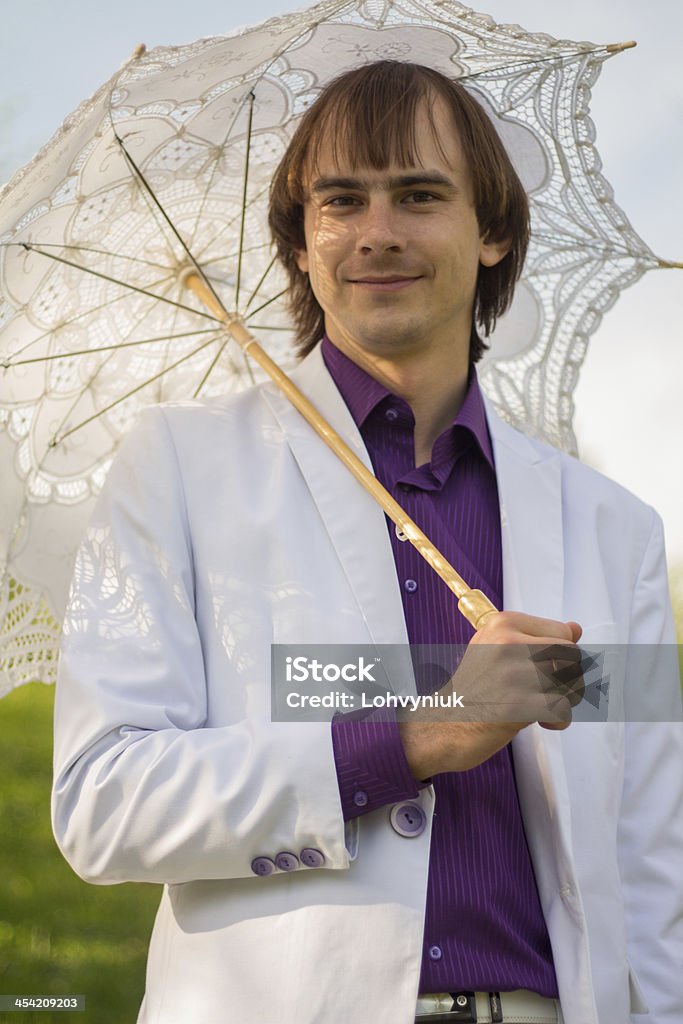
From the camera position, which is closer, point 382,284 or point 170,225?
point 382,284

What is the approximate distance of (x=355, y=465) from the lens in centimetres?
252

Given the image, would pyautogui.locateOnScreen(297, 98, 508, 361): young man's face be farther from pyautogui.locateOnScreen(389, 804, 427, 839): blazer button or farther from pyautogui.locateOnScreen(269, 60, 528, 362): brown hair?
pyautogui.locateOnScreen(389, 804, 427, 839): blazer button

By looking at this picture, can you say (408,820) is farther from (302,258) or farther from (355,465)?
(302,258)

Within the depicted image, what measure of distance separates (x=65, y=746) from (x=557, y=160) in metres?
1.98

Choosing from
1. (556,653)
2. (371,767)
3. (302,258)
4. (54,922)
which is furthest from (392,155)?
(54,922)

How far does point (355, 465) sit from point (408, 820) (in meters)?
0.73

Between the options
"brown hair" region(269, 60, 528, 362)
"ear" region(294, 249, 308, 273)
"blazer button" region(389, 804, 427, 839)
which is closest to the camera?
"blazer button" region(389, 804, 427, 839)

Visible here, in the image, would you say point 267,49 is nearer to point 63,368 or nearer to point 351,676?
point 63,368

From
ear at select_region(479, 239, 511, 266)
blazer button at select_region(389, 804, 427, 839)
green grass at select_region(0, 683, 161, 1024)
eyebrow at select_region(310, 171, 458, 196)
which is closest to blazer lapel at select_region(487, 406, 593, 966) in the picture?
blazer button at select_region(389, 804, 427, 839)

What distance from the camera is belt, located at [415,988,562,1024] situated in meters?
2.07

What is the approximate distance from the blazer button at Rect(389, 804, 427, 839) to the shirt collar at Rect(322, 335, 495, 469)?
2.91ft

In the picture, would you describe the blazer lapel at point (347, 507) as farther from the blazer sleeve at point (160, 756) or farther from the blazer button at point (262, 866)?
the blazer button at point (262, 866)

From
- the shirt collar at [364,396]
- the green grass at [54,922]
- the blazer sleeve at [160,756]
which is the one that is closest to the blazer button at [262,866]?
the blazer sleeve at [160,756]

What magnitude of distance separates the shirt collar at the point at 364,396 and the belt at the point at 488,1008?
1111 mm
